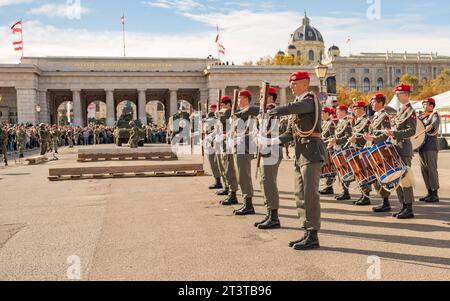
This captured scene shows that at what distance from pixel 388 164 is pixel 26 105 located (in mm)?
62477

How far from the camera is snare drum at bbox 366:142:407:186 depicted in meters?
8.75

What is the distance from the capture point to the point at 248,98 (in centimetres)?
951

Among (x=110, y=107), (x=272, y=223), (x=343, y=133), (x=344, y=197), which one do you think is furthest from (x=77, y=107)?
(x=272, y=223)

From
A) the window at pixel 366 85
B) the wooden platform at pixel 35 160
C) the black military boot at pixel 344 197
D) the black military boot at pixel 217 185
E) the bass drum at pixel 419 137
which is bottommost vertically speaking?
the black military boot at pixel 344 197

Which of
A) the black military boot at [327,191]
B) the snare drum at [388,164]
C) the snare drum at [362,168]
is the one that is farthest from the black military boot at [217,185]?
the snare drum at [388,164]

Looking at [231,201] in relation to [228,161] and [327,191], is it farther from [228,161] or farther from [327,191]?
[327,191]

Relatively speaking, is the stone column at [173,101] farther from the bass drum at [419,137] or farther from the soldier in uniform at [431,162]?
the bass drum at [419,137]

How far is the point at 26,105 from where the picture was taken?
64.2 m

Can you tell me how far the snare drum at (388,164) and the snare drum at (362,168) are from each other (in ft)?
1.06

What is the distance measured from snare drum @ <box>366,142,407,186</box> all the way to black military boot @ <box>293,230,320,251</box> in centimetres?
261

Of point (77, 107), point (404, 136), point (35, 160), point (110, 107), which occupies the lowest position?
point (35, 160)

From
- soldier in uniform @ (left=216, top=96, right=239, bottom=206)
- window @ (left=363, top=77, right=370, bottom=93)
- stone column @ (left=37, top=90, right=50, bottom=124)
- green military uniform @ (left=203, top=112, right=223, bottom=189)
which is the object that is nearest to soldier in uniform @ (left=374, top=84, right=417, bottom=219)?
soldier in uniform @ (left=216, top=96, right=239, bottom=206)

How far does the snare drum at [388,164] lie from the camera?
875 cm

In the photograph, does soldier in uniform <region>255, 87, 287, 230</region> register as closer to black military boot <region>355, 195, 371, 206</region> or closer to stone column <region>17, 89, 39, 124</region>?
black military boot <region>355, 195, 371, 206</region>
